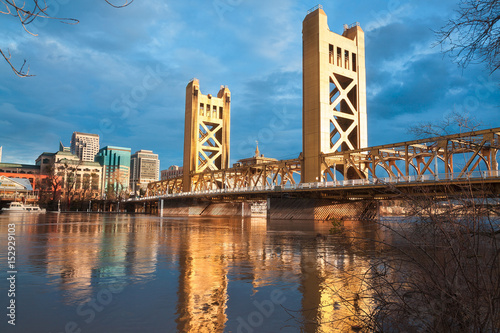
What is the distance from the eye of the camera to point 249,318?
5.41 meters

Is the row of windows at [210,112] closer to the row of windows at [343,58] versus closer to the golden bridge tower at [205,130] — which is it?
the golden bridge tower at [205,130]

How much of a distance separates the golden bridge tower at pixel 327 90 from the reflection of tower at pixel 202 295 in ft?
134

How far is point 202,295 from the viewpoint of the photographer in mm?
6578

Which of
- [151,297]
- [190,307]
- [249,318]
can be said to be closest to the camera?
[249,318]

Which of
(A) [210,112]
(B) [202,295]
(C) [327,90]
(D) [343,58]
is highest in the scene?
(A) [210,112]

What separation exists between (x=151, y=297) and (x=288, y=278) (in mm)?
3120

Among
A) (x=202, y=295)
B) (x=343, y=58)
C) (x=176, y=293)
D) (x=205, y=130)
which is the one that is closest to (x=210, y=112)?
(x=205, y=130)

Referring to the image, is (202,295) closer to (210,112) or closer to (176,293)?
(176,293)

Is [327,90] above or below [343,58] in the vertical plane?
below

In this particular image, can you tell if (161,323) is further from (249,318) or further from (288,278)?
(288,278)

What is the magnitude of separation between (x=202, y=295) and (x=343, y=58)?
186 feet

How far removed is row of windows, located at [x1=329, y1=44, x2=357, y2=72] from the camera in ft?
186

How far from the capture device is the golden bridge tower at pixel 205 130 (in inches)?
3588

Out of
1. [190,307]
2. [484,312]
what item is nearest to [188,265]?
[190,307]
